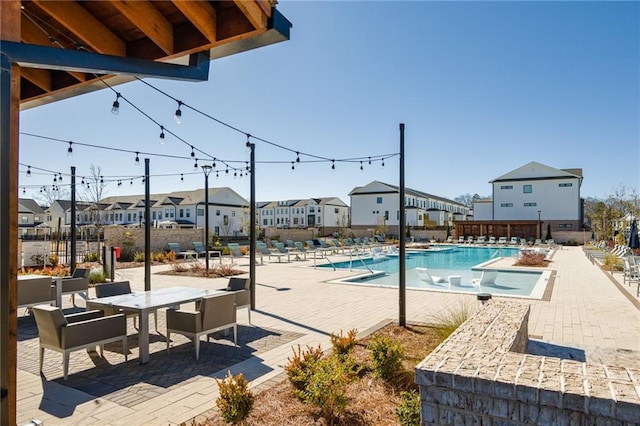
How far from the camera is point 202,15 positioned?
2.94 metres

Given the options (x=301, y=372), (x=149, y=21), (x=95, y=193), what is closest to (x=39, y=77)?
(x=149, y=21)

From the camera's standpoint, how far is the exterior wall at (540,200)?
40.2 m

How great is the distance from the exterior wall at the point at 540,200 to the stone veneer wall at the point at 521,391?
44.3m

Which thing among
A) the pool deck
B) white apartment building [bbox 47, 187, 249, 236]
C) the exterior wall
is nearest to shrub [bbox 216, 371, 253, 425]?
the pool deck

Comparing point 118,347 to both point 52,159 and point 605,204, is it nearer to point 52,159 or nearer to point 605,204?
point 52,159

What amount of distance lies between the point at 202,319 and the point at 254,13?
392 centimetres

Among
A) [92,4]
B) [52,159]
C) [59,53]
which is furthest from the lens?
[52,159]

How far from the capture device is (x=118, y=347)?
18.8 feet

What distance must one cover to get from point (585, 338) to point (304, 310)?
4.88 meters

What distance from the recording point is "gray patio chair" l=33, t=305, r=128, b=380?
4500 millimetres

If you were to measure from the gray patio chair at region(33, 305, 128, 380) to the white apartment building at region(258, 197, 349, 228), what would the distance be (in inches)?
2130

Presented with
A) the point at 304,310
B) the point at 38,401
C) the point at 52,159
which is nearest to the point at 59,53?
the point at 38,401

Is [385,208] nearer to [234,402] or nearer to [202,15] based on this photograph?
[234,402]

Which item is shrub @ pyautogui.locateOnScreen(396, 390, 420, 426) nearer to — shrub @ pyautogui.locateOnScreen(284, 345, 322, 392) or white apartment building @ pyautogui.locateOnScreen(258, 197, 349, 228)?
shrub @ pyautogui.locateOnScreen(284, 345, 322, 392)
